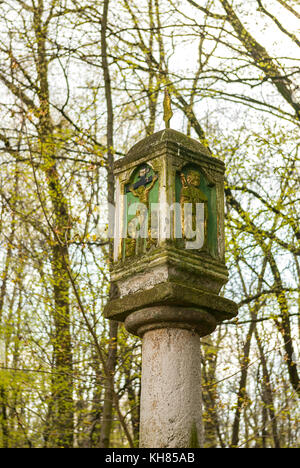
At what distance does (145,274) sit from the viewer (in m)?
3.71

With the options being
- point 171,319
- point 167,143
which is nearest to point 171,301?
point 171,319

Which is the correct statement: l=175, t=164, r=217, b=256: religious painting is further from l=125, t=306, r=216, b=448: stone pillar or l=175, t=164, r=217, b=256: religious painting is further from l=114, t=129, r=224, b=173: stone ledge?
l=125, t=306, r=216, b=448: stone pillar

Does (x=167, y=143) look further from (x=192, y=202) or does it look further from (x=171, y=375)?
(x=171, y=375)

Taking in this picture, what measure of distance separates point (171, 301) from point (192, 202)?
0.75 m

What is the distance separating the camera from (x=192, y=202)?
3867mm

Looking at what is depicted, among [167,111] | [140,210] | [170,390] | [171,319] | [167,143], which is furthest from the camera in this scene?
[167,111]

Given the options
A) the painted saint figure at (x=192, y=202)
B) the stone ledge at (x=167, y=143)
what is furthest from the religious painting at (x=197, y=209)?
the stone ledge at (x=167, y=143)

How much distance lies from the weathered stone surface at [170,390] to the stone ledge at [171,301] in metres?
0.18

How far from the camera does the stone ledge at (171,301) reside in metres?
3.41

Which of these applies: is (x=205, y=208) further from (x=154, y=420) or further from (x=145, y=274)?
(x=154, y=420)

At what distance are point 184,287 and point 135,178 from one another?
3.19 feet

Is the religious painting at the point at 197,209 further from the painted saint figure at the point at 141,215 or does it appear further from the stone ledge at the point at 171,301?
the stone ledge at the point at 171,301

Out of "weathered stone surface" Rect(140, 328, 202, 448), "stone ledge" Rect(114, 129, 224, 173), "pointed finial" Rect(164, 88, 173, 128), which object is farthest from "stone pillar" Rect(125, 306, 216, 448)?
"pointed finial" Rect(164, 88, 173, 128)
